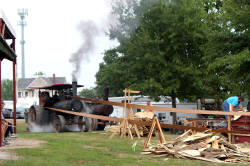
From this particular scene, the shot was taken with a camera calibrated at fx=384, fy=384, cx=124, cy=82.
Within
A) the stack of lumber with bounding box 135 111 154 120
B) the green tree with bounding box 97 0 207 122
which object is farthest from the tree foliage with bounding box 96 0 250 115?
the stack of lumber with bounding box 135 111 154 120

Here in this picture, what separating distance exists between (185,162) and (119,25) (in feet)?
54.2

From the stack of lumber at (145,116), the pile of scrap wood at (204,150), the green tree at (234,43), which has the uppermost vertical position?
the green tree at (234,43)

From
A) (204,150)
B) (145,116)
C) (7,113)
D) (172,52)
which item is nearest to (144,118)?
(145,116)

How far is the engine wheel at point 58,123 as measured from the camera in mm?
18656

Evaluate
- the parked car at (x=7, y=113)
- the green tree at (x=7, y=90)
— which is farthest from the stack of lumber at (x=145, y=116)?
the green tree at (x=7, y=90)

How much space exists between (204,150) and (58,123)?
11.2 m

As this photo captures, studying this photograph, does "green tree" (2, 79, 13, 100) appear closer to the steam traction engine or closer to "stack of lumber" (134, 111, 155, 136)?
the steam traction engine

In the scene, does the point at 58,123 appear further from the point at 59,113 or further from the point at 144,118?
the point at 144,118

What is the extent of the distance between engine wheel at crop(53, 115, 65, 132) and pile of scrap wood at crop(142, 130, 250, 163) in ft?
32.0

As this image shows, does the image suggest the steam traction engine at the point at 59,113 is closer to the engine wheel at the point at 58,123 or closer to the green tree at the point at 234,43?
the engine wheel at the point at 58,123

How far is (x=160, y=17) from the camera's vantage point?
70.5ft

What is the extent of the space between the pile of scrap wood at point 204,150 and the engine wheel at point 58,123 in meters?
9.75

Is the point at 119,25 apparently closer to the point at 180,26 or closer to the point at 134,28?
the point at 134,28

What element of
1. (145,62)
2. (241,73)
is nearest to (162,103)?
(145,62)
